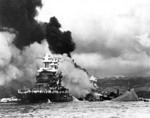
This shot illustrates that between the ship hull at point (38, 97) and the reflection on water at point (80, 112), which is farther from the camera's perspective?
the ship hull at point (38, 97)

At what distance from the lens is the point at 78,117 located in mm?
76438

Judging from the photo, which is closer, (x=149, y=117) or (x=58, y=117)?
(x=149, y=117)

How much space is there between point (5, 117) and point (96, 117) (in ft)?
62.6

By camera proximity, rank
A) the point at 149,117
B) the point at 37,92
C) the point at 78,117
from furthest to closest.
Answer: the point at 37,92, the point at 78,117, the point at 149,117

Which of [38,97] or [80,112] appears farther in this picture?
[38,97]

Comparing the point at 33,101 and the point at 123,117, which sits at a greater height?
the point at 33,101

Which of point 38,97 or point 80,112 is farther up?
point 38,97

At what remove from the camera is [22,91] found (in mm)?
195250

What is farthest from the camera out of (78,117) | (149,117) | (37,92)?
(37,92)

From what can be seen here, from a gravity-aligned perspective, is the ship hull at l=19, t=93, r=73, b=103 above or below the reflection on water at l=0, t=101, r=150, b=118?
above

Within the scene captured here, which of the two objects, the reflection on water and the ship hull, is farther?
the ship hull

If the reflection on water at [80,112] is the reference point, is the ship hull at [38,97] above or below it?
above

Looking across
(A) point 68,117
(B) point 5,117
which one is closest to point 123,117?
(A) point 68,117

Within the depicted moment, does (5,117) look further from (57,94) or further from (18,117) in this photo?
(57,94)
